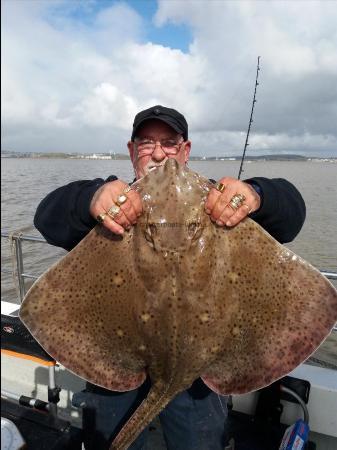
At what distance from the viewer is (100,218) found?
7.26 ft

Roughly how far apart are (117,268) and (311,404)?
9.15ft

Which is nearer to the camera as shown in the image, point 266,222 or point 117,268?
point 117,268

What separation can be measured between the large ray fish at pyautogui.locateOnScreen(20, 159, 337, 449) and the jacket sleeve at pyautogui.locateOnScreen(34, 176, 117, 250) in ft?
1.08

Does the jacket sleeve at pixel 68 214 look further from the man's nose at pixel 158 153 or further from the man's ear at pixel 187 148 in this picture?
the man's ear at pixel 187 148

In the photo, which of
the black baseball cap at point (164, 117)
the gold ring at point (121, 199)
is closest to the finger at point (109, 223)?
the gold ring at point (121, 199)

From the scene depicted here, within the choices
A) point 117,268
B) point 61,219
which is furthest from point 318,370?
point 61,219

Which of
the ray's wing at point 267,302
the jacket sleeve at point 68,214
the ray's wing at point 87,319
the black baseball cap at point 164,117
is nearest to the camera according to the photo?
the ray's wing at point 267,302

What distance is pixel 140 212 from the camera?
2223 millimetres

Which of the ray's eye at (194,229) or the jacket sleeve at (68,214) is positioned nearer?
the ray's eye at (194,229)

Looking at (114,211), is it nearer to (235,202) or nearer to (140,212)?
(140,212)

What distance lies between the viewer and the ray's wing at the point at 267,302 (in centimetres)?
226

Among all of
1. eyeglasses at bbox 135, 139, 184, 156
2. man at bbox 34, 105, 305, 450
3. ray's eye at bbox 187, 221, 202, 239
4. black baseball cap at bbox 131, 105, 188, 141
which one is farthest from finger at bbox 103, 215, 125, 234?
black baseball cap at bbox 131, 105, 188, 141

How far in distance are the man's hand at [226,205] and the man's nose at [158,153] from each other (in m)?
1.13

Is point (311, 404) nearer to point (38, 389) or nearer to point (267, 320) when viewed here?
point (267, 320)
